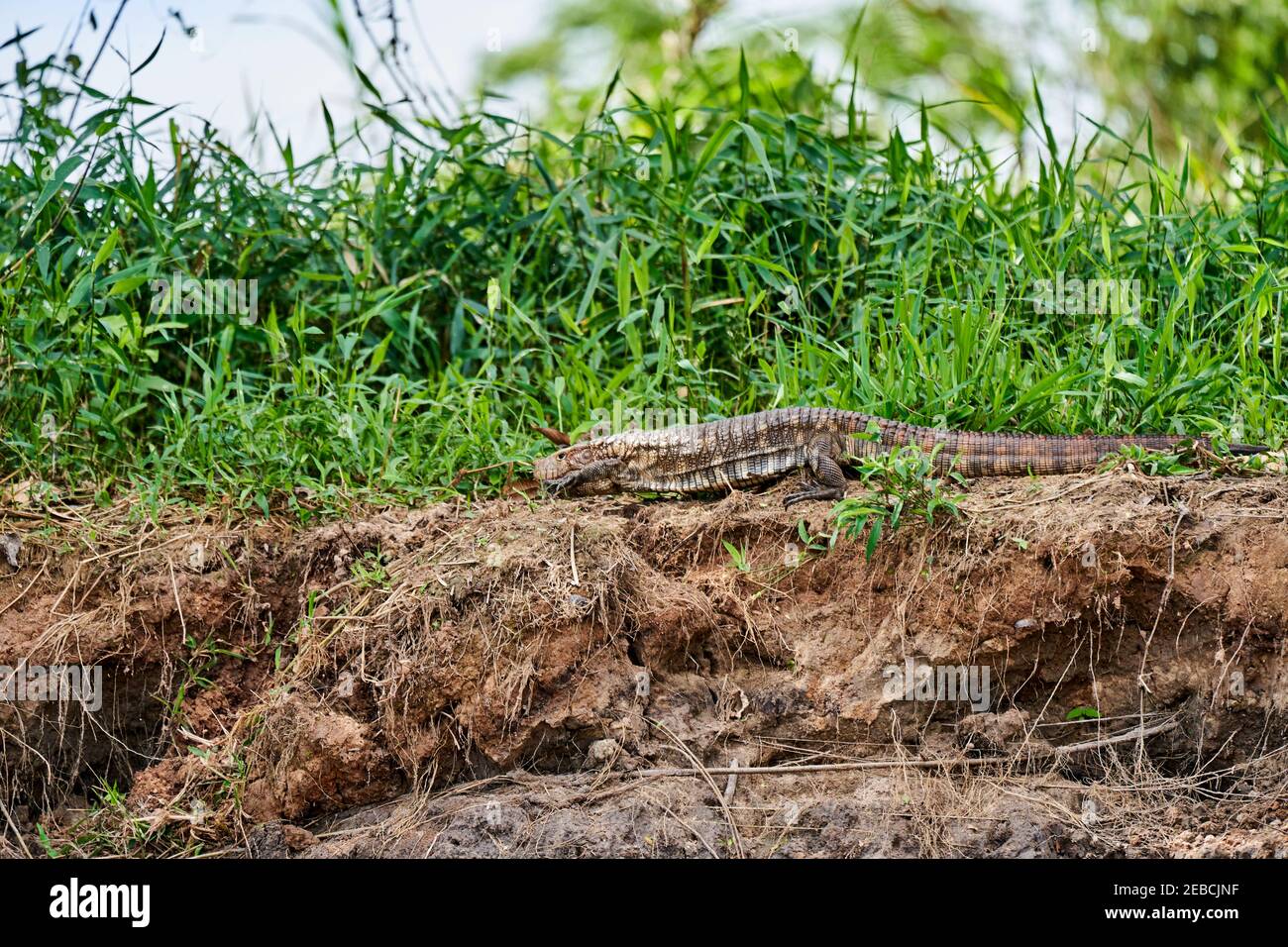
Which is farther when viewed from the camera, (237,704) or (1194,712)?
(237,704)

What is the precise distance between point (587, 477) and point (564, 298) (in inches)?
66.8

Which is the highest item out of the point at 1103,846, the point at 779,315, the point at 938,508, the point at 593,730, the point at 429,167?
the point at 429,167

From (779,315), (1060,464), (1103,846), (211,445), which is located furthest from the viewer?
(779,315)

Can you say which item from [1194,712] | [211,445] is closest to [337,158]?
[211,445]

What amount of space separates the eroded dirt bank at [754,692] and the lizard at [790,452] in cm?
24

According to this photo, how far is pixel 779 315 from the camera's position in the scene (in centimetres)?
730

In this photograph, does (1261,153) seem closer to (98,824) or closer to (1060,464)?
(1060,464)

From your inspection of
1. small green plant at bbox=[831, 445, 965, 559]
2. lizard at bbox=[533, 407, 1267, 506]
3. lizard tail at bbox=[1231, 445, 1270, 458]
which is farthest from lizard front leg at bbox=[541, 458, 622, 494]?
lizard tail at bbox=[1231, 445, 1270, 458]

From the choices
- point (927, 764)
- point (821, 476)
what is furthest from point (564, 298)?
point (927, 764)

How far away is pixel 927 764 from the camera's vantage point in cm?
500

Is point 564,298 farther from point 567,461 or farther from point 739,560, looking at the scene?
point 739,560

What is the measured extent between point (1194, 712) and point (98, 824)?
4.59 m

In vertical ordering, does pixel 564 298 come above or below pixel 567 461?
above

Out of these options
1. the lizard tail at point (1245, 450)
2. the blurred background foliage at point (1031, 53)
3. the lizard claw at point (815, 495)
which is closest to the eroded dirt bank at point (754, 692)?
the lizard claw at point (815, 495)
